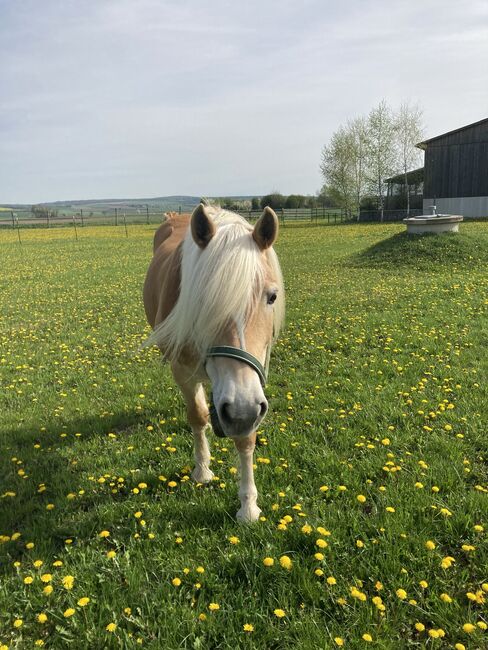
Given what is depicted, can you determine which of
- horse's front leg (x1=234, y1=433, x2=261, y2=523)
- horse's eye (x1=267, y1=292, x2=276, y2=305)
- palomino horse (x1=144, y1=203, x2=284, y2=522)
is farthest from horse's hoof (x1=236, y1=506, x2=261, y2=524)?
horse's eye (x1=267, y1=292, x2=276, y2=305)

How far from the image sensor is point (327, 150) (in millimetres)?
50688

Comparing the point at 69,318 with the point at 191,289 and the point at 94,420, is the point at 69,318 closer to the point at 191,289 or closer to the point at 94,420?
the point at 94,420

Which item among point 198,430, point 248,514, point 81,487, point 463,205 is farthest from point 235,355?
point 463,205

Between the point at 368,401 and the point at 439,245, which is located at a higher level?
the point at 439,245

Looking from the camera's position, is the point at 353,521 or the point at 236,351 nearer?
the point at 236,351

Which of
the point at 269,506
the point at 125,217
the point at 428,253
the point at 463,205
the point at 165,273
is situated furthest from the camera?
the point at 125,217

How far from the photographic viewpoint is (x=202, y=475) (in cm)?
375

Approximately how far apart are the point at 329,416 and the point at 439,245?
1206 cm

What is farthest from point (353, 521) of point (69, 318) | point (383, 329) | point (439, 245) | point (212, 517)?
point (439, 245)

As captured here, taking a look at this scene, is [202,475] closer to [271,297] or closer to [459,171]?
[271,297]

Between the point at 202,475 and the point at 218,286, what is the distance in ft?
6.66

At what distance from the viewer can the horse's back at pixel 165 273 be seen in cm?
340

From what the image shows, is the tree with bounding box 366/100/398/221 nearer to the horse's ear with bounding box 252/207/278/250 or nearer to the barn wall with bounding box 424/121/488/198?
Result: the barn wall with bounding box 424/121/488/198

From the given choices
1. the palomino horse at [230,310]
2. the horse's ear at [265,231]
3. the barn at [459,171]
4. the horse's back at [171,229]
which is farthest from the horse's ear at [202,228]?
the barn at [459,171]
